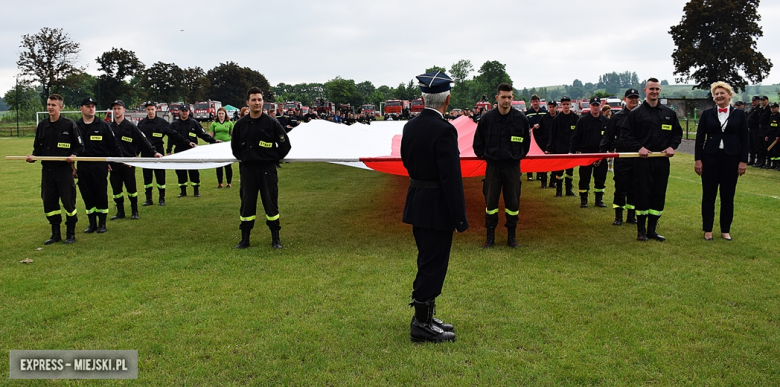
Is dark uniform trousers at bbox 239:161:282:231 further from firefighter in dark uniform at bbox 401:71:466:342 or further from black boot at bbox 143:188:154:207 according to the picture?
black boot at bbox 143:188:154:207

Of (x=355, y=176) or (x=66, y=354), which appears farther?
(x=355, y=176)

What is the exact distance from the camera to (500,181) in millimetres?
6113

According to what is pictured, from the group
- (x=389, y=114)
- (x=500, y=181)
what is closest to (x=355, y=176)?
(x=500, y=181)

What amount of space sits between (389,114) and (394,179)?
39575 mm

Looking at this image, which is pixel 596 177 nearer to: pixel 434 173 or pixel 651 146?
pixel 651 146

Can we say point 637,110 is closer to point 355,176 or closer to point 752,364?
point 752,364

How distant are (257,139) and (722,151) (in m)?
5.69

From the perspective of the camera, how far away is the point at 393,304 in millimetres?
4211

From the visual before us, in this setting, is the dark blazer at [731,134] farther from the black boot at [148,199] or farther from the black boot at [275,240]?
the black boot at [148,199]

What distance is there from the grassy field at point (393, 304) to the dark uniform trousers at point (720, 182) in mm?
345

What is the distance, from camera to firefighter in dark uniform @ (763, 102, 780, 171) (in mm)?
13045

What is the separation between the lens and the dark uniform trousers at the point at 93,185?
7070 mm

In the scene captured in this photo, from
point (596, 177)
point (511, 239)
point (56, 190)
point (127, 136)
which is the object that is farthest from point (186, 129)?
point (596, 177)

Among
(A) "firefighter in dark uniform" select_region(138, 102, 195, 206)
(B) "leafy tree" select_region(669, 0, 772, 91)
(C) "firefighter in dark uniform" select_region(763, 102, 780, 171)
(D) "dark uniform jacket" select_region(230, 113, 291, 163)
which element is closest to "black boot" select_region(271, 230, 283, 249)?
(D) "dark uniform jacket" select_region(230, 113, 291, 163)
